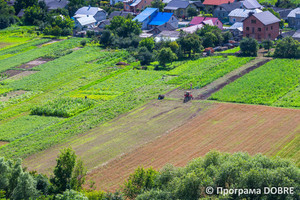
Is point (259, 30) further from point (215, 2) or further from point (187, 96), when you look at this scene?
point (187, 96)

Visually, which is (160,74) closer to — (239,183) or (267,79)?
(267,79)

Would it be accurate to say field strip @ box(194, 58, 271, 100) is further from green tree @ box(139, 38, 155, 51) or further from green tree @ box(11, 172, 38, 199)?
green tree @ box(11, 172, 38, 199)

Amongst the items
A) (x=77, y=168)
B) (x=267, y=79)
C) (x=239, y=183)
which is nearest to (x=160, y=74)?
(x=267, y=79)

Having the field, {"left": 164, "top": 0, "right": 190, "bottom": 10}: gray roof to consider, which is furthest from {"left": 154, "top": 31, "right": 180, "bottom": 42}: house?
{"left": 164, "top": 0, "right": 190, "bottom": 10}: gray roof

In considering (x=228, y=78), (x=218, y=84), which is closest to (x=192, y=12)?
A: (x=228, y=78)

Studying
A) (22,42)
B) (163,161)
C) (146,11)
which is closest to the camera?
(163,161)

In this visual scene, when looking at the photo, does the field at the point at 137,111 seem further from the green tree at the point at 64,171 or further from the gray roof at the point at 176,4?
the gray roof at the point at 176,4

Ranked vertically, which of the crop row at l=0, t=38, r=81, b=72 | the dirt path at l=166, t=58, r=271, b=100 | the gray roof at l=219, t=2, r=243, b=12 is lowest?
the dirt path at l=166, t=58, r=271, b=100
